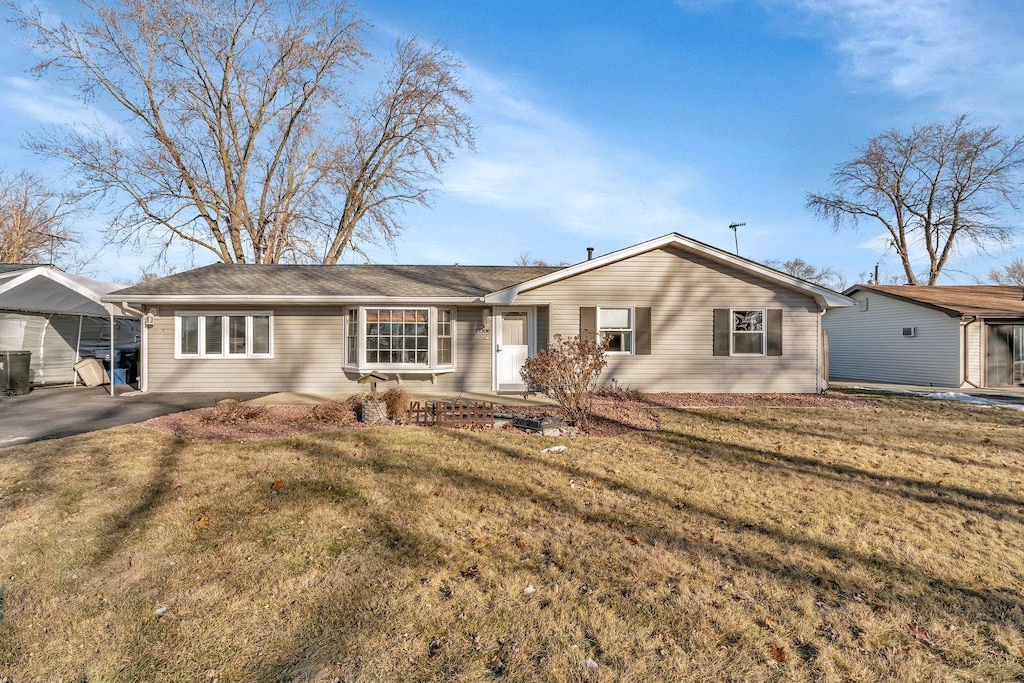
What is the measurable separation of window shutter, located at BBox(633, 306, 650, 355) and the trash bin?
578 inches

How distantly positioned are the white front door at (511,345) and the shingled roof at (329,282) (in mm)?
798

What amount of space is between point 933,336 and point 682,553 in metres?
17.4

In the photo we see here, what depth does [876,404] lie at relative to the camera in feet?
38.7

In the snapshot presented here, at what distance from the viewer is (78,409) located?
10.0 meters

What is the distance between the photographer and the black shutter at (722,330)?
13.0 meters

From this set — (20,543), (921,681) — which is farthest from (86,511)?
(921,681)

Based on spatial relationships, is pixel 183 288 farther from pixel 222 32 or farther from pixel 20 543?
pixel 222 32

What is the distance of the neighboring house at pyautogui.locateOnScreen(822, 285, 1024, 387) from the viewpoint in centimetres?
1570

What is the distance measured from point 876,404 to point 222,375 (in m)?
15.4

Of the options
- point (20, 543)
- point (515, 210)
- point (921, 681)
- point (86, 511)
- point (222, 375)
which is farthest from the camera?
point (515, 210)

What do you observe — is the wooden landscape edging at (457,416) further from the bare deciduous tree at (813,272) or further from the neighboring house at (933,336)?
the bare deciduous tree at (813,272)

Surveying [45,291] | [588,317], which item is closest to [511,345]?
[588,317]

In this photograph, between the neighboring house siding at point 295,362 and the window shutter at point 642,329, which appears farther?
the window shutter at point 642,329

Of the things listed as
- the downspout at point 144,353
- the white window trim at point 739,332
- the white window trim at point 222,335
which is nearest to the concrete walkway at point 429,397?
the white window trim at point 222,335
